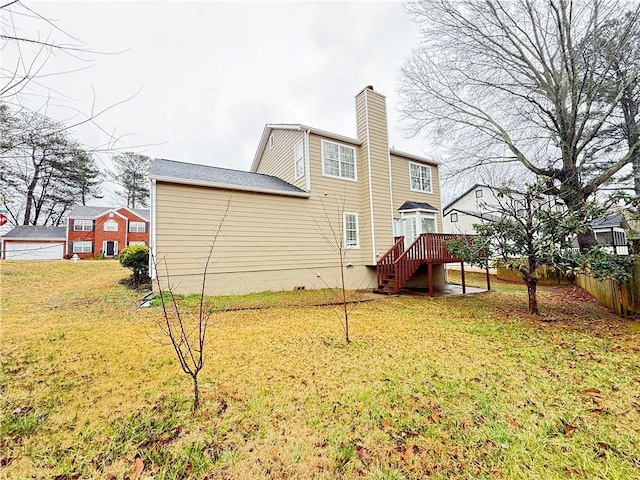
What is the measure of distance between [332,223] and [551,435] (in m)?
9.31

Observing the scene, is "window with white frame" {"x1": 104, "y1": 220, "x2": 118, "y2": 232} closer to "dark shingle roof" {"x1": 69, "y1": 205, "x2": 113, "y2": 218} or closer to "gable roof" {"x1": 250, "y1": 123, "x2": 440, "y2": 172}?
"dark shingle roof" {"x1": 69, "y1": 205, "x2": 113, "y2": 218}

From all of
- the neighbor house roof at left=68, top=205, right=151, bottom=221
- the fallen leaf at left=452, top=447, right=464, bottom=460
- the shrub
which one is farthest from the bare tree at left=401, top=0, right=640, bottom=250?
the neighbor house roof at left=68, top=205, right=151, bottom=221

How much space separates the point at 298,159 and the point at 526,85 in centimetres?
907

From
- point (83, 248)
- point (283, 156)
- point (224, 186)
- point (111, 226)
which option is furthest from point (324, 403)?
point (83, 248)

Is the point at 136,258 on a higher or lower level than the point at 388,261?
higher

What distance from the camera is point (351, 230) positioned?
452 inches

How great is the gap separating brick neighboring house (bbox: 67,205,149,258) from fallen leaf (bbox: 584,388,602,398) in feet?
104

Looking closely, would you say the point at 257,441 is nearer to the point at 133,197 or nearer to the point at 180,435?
the point at 180,435

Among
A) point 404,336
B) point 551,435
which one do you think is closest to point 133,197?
point 404,336

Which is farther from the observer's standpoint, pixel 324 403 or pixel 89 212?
pixel 89 212

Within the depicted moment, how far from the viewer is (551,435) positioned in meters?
2.28

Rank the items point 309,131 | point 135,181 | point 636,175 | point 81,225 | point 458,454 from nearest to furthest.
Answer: point 458,454 → point 636,175 → point 309,131 → point 81,225 → point 135,181

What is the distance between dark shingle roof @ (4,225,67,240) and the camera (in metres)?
24.6

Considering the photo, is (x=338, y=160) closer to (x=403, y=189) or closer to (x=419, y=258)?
(x=403, y=189)
